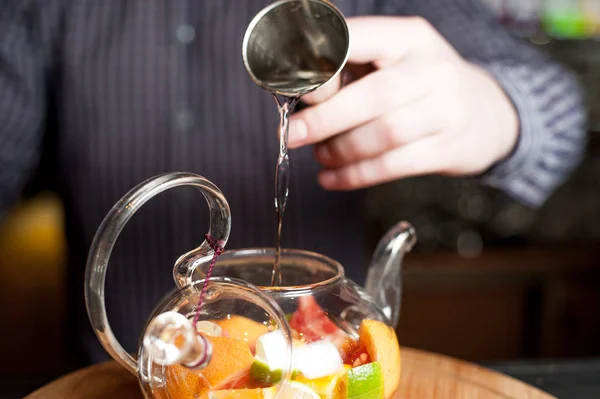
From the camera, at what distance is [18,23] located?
123 centimetres

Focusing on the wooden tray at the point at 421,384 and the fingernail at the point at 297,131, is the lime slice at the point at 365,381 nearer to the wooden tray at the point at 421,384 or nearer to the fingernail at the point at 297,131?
the wooden tray at the point at 421,384

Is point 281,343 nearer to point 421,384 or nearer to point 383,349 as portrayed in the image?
point 383,349

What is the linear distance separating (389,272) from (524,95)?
1.42ft

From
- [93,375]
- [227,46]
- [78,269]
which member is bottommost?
[78,269]

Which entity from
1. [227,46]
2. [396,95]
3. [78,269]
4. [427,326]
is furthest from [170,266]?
[427,326]

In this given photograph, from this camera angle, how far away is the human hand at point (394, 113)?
2.63 ft

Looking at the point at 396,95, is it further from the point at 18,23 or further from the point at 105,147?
the point at 18,23

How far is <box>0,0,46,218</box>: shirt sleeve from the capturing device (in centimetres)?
121

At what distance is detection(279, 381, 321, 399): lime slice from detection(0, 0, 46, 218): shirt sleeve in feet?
2.66

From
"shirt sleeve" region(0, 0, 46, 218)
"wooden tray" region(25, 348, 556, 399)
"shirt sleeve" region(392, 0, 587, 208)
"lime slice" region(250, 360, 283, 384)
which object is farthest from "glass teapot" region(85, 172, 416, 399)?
"shirt sleeve" region(0, 0, 46, 218)

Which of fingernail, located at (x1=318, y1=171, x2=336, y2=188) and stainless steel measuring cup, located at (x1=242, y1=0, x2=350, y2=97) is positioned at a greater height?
stainless steel measuring cup, located at (x1=242, y1=0, x2=350, y2=97)

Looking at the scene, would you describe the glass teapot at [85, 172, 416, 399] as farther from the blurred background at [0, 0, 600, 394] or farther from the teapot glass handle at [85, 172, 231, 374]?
the blurred background at [0, 0, 600, 394]

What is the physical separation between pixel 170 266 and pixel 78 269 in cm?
20

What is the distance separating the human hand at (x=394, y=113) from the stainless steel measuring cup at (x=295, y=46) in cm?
7
